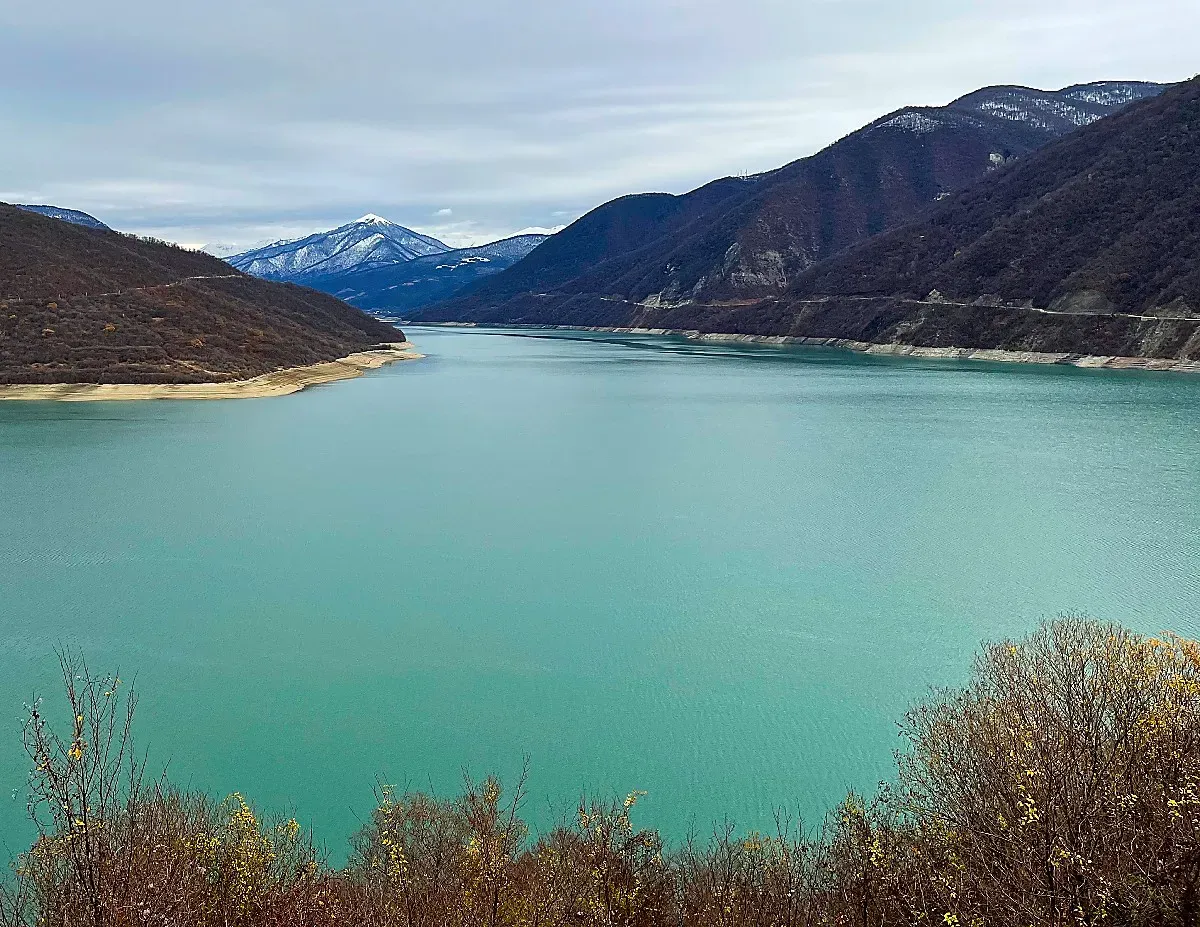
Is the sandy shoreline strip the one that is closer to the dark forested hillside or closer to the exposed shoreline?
the exposed shoreline

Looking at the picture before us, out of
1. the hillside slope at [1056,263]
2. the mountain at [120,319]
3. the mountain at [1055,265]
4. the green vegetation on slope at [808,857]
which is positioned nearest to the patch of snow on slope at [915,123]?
the mountain at [1055,265]

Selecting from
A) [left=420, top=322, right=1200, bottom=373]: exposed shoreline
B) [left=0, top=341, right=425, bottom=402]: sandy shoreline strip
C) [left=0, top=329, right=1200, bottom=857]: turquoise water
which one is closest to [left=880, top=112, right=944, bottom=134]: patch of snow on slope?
[left=420, top=322, right=1200, bottom=373]: exposed shoreline

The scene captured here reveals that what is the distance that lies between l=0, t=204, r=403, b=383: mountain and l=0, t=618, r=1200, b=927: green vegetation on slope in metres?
50.3

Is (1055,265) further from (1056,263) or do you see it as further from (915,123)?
(915,123)

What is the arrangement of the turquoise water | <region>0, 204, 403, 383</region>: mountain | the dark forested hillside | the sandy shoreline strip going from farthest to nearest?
1. the dark forested hillside
2. <region>0, 204, 403, 383</region>: mountain
3. the sandy shoreline strip
4. the turquoise water

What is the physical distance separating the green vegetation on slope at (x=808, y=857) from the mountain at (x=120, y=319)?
50.3 metres

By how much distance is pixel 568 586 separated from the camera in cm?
1892

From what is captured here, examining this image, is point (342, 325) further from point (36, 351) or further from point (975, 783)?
point (975, 783)

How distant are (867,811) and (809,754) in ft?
8.83

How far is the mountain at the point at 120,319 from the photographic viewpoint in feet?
173

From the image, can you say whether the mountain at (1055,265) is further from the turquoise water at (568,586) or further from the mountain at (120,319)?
the mountain at (120,319)

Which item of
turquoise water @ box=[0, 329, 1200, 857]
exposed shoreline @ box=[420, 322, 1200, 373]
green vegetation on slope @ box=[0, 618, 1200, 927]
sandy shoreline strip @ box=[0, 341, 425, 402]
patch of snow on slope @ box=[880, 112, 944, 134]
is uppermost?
patch of snow on slope @ box=[880, 112, 944, 134]

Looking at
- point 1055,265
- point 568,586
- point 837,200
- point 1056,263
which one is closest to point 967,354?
point 1055,265

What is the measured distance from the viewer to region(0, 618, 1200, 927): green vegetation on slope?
629 centimetres
